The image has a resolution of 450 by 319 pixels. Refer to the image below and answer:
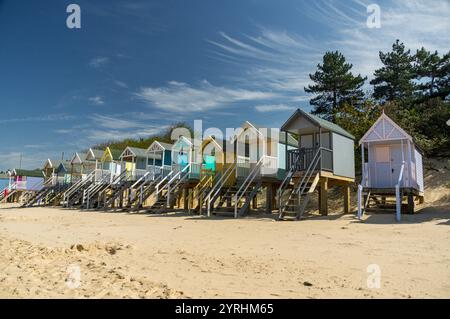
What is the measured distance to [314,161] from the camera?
16844mm

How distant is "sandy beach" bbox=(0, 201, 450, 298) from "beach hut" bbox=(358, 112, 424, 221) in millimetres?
4196

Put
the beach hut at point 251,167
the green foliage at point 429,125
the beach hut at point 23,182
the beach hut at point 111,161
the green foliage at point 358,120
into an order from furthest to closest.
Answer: the beach hut at point 23,182 → the beach hut at point 111,161 → the green foliage at point 358,120 → the green foliage at point 429,125 → the beach hut at point 251,167

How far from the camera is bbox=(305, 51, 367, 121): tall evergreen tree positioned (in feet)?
107

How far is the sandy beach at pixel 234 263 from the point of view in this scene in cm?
523

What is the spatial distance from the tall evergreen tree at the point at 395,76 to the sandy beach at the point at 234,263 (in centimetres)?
2339

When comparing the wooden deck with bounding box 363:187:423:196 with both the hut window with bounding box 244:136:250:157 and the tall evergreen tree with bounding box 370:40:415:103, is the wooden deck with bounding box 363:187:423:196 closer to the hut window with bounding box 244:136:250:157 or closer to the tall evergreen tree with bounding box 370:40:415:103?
the hut window with bounding box 244:136:250:157

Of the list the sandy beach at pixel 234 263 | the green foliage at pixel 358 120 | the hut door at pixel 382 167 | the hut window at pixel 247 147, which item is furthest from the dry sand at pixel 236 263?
the green foliage at pixel 358 120

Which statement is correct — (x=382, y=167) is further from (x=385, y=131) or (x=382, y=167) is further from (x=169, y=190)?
(x=169, y=190)

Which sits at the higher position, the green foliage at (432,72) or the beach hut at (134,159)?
the green foliage at (432,72)

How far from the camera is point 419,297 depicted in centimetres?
488

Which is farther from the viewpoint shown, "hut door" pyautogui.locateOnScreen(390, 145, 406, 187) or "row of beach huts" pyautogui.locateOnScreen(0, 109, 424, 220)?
"hut door" pyautogui.locateOnScreen(390, 145, 406, 187)

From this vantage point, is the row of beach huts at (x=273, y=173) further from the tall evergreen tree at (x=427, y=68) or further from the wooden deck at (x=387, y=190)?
the tall evergreen tree at (x=427, y=68)

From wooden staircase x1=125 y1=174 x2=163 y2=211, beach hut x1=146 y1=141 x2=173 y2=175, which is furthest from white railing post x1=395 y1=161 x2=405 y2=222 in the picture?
beach hut x1=146 y1=141 x2=173 y2=175
